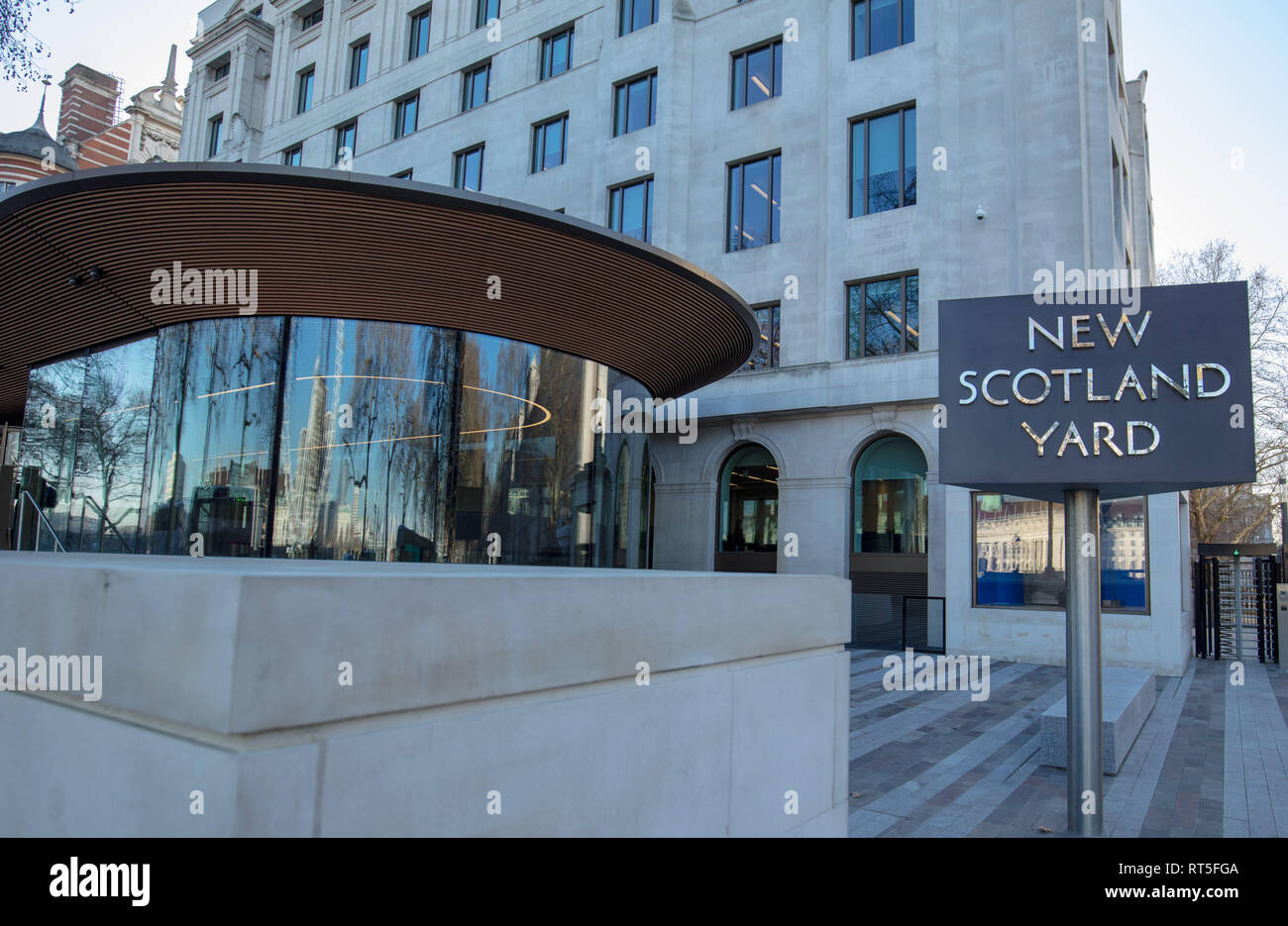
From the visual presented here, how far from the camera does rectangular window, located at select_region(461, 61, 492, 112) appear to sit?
31484 mm

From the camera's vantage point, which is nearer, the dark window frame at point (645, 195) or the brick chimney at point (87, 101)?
the dark window frame at point (645, 195)

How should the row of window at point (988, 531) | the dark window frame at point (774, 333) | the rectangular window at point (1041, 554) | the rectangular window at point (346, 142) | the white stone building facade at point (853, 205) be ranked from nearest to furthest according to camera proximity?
the rectangular window at point (1041, 554), the row of window at point (988, 531), the white stone building facade at point (853, 205), the dark window frame at point (774, 333), the rectangular window at point (346, 142)

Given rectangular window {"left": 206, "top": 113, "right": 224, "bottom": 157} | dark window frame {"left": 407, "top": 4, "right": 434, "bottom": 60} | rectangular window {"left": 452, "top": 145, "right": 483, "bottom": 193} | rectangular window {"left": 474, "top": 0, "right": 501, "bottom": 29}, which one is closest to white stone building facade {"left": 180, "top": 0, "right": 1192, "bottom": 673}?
rectangular window {"left": 452, "top": 145, "right": 483, "bottom": 193}

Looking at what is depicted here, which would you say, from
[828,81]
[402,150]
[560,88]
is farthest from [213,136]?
[828,81]

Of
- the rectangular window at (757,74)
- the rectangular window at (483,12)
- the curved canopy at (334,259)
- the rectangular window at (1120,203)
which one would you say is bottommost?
the curved canopy at (334,259)

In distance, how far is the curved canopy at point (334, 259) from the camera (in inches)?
400

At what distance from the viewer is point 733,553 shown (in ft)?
78.7

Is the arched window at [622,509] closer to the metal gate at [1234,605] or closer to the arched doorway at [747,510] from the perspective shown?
the arched doorway at [747,510]

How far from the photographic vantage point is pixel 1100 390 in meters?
5.88

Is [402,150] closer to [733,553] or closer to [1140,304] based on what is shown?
[733,553]

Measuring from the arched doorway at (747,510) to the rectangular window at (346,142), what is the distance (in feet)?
77.5

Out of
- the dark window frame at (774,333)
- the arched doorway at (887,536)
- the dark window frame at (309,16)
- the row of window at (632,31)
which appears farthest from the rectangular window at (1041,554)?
the dark window frame at (309,16)

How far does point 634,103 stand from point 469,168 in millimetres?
7899
